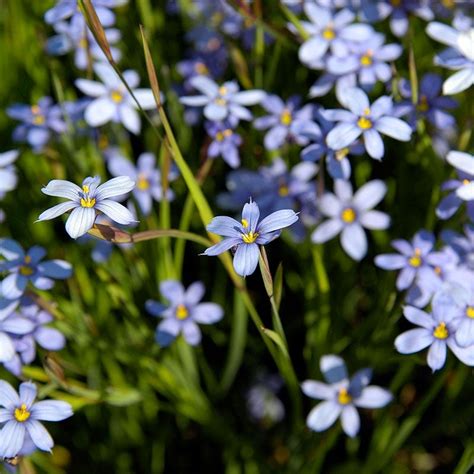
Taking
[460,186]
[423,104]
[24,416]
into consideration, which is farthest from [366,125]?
[24,416]

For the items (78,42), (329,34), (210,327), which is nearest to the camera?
(329,34)

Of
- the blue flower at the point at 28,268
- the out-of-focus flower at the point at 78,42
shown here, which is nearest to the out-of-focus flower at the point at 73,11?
the out-of-focus flower at the point at 78,42

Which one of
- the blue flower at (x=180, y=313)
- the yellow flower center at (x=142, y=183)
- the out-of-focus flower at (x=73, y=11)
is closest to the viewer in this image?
the blue flower at (x=180, y=313)

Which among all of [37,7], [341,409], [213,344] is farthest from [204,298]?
[37,7]

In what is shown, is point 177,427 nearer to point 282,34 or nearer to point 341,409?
point 341,409

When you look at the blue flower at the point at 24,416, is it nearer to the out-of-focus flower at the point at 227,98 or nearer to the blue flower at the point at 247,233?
the blue flower at the point at 247,233

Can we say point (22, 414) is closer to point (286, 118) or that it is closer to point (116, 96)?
point (116, 96)

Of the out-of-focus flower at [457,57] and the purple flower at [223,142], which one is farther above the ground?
the out-of-focus flower at [457,57]

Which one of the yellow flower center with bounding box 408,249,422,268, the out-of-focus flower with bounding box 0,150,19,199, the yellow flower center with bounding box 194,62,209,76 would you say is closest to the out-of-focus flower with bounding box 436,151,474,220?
the yellow flower center with bounding box 408,249,422,268
